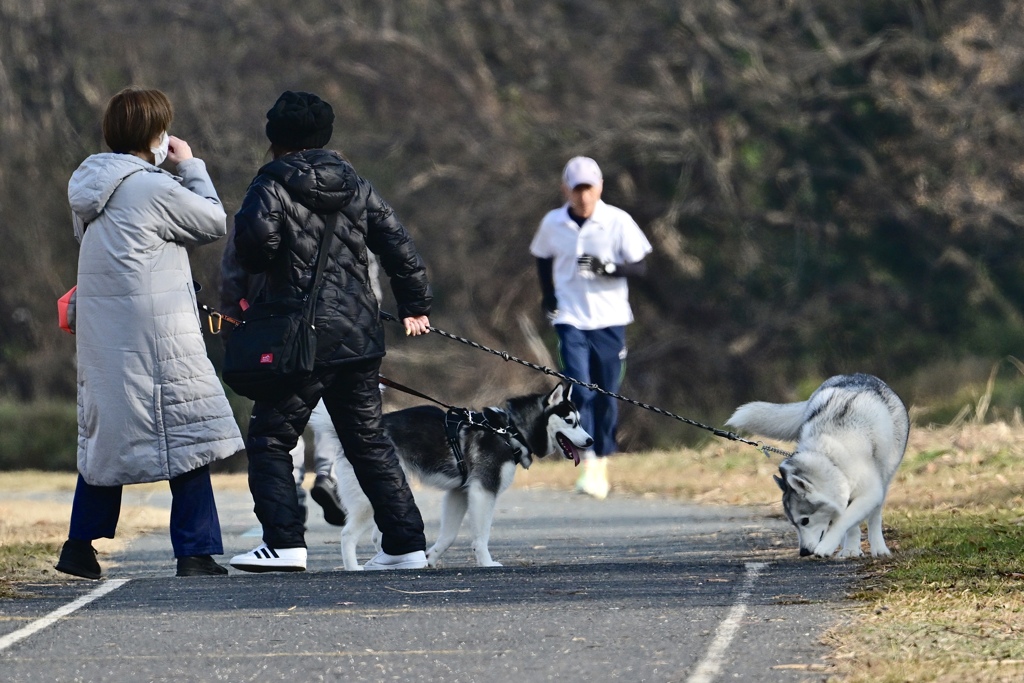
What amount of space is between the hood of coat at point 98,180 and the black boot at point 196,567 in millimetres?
1479

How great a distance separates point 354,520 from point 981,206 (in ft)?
51.1

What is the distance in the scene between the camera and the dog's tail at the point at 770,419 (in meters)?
8.65

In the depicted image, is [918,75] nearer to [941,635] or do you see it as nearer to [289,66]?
[289,66]

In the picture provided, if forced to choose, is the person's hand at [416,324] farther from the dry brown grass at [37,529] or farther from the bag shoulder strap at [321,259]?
the dry brown grass at [37,529]

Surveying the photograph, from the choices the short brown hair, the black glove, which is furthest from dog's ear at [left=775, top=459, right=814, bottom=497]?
the short brown hair

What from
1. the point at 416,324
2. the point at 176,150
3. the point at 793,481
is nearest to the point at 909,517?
the point at 793,481

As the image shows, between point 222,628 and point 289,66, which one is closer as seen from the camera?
point 222,628

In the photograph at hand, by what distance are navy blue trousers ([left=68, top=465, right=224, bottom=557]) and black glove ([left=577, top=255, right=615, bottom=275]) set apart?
4209mm

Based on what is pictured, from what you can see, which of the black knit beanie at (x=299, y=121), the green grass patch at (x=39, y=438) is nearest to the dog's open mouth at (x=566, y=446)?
the black knit beanie at (x=299, y=121)

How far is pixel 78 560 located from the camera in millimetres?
7355

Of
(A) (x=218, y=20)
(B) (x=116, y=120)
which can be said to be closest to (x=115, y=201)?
(B) (x=116, y=120)

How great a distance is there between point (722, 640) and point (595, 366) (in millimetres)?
5778

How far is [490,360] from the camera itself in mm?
23594

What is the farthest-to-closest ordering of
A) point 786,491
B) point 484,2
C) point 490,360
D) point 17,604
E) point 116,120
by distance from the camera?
point 484,2 < point 490,360 < point 786,491 < point 116,120 < point 17,604
